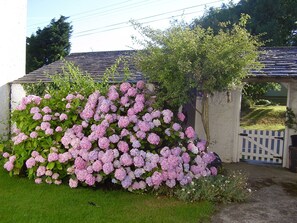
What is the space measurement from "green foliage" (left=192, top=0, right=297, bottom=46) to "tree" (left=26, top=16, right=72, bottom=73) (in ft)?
38.4

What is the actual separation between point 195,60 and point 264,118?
1651cm

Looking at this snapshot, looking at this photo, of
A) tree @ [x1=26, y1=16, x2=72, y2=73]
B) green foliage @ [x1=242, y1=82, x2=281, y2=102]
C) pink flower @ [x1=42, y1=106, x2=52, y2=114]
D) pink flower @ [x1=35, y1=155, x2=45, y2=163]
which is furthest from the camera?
tree @ [x1=26, y1=16, x2=72, y2=73]

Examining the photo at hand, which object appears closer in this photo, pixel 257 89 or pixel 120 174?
pixel 120 174

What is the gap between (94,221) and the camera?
4699 millimetres

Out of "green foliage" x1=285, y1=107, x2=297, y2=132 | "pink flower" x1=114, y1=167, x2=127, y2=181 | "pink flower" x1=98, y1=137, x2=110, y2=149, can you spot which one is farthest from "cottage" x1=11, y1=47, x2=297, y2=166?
"pink flower" x1=114, y1=167, x2=127, y2=181

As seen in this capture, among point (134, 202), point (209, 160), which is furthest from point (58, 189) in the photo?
point (209, 160)

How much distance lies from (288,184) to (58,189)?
17.9ft

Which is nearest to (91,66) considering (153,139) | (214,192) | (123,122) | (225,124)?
(225,124)

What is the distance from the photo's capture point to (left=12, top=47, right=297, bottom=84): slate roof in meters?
8.73

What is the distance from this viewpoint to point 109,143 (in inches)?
249

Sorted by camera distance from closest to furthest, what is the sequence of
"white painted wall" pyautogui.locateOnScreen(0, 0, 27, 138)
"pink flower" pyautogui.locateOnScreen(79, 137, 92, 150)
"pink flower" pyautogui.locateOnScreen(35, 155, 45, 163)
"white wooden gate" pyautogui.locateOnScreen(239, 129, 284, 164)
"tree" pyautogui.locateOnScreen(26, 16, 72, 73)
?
"pink flower" pyautogui.locateOnScreen(79, 137, 92, 150), "pink flower" pyautogui.locateOnScreen(35, 155, 45, 163), "white wooden gate" pyautogui.locateOnScreen(239, 129, 284, 164), "white painted wall" pyautogui.locateOnScreen(0, 0, 27, 138), "tree" pyautogui.locateOnScreen(26, 16, 72, 73)

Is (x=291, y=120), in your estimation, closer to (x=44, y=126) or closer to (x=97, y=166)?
(x=97, y=166)

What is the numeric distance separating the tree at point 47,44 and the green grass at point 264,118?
50.9ft

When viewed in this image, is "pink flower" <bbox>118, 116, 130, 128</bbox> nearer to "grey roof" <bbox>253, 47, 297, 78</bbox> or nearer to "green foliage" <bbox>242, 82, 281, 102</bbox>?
"grey roof" <bbox>253, 47, 297, 78</bbox>
